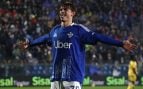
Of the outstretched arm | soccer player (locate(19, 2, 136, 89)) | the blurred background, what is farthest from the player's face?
the blurred background

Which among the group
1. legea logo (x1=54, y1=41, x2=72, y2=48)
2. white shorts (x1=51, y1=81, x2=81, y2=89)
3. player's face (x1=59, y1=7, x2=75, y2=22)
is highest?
player's face (x1=59, y1=7, x2=75, y2=22)

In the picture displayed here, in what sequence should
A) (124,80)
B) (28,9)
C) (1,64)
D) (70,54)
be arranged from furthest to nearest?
(28,9)
(124,80)
(1,64)
(70,54)

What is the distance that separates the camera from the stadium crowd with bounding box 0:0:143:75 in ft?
89.6

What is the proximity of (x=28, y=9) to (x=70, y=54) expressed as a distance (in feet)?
77.9

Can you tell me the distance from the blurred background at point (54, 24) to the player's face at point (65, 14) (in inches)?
718

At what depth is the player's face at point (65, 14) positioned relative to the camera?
7.61 metres

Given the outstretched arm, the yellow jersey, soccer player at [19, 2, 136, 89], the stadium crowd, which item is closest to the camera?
the outstretched arm

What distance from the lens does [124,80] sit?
28.8 m

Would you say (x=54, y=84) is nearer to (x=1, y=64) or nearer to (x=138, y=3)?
(x=1, y=64)

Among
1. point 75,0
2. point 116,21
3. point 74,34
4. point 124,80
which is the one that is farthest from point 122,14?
point 74,34

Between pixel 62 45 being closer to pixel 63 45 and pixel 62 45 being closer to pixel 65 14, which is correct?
pixel 63 45

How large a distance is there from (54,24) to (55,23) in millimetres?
104

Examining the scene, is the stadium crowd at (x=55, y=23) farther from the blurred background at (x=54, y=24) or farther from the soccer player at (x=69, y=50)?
the soccer player at (x=69, y=50)

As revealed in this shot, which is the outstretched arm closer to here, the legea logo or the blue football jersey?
the blue football jersey
